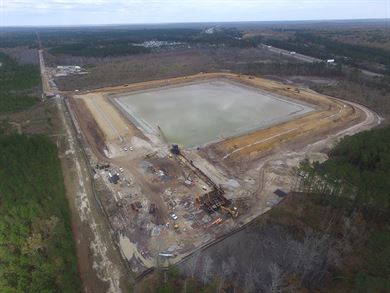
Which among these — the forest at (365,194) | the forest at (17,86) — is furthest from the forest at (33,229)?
the forest at (17,86)

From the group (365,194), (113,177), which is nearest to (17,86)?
(113,177)

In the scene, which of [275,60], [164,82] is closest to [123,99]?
[164,82]

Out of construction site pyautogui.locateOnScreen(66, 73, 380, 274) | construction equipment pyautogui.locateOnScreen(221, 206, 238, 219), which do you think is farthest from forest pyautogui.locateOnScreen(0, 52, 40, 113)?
construction equipment pyautogui.locateOnScreen(221, 206, 238, 219)

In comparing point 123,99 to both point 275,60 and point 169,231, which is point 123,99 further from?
point 275,60

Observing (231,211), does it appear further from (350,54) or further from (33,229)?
(350,54)

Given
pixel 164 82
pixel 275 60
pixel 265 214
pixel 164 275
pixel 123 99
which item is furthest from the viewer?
pixel 275 60

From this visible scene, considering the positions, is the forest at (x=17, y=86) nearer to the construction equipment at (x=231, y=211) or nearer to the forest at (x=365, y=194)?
the construction equipment at (x=231, y=211)
